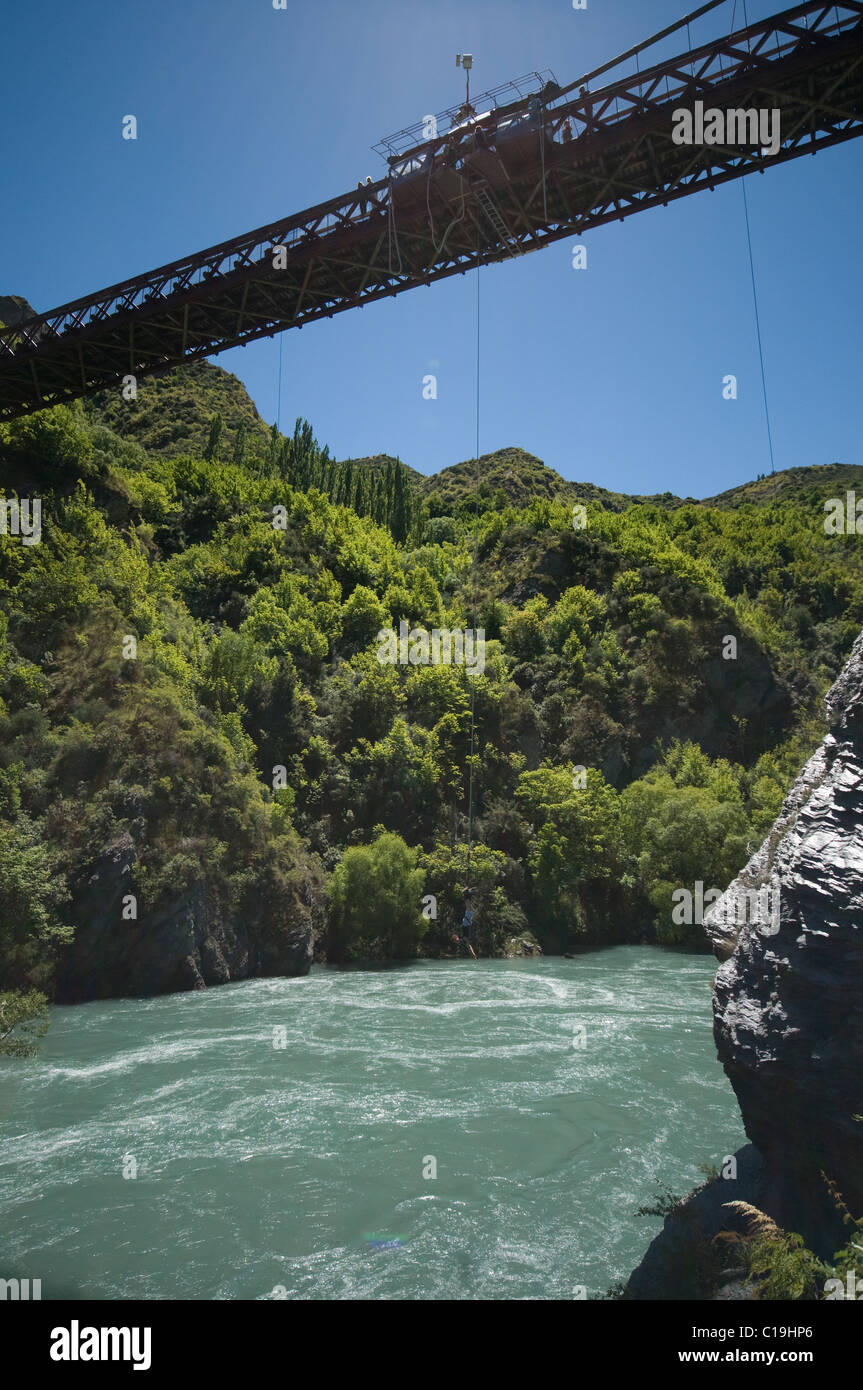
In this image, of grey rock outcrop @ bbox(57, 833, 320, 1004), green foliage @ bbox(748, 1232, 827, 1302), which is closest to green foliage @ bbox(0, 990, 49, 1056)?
grey rock outcrop @ bbox(57, 833, 320, 1004)

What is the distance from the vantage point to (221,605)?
1890 inches

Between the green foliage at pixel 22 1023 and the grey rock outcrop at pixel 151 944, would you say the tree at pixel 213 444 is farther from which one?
the green foliage at pixel 22 1023

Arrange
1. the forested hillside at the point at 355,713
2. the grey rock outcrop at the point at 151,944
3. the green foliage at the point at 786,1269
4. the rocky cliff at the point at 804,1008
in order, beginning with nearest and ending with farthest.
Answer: the green foliage at the point at 786,1269, the rocky cliff at the point at 804,1008, the grey rock outcrop at the point at 151,944, the forested hillside at the point at 355,713

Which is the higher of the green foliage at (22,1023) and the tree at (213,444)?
the tree at (213,444)

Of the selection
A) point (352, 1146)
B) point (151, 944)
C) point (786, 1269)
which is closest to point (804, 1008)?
point (786, 1269)

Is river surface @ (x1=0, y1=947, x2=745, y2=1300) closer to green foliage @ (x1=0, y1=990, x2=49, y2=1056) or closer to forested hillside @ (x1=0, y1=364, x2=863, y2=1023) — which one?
green foliage @ (x1=0, y1=990, x2=49, y2=1056)

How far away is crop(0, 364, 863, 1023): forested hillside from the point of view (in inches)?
1071

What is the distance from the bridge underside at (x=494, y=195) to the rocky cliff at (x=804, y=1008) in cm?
1271

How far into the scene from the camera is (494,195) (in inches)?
685

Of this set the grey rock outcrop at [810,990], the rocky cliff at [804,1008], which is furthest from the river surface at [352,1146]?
the grey rock outcrop at [810,990]

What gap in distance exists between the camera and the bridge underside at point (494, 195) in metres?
15.0

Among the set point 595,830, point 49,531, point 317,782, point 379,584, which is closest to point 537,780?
point 595,830

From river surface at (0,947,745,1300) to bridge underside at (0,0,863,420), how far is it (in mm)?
17048

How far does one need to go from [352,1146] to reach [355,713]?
99.5ft
